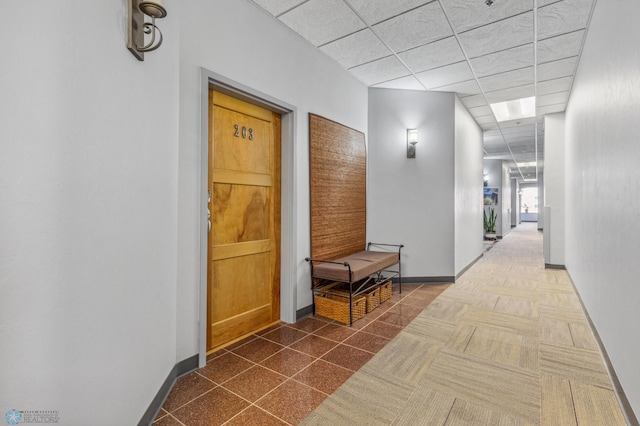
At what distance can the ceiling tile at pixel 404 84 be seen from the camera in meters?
4.14

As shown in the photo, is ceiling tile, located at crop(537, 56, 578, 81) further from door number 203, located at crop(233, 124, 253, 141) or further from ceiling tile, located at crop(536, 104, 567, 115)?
door number 203, located at crop(233, 124, 253, 141)

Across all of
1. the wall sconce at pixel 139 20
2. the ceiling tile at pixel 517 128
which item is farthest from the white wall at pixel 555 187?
the wall sconce at pixel 139 20

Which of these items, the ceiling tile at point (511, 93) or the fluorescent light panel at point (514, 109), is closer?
the ceiling tile at point (511, 93)

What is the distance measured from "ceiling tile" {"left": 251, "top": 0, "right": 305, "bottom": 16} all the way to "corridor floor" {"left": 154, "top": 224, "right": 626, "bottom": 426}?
2821mm

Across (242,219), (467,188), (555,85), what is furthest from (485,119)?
(242,219)

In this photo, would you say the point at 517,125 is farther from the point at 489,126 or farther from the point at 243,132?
the point at 243,132

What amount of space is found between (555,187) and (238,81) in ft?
19.1

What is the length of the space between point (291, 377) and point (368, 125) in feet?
11.2

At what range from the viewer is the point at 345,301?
10.3 feet

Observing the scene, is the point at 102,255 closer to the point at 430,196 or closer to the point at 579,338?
the point at 579,338

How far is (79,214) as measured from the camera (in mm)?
1141

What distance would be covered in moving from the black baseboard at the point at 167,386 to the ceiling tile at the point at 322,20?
9.47 ft

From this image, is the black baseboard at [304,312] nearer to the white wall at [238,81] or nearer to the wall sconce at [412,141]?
the white wall at [238,81]

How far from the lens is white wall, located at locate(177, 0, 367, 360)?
6.95 ft
